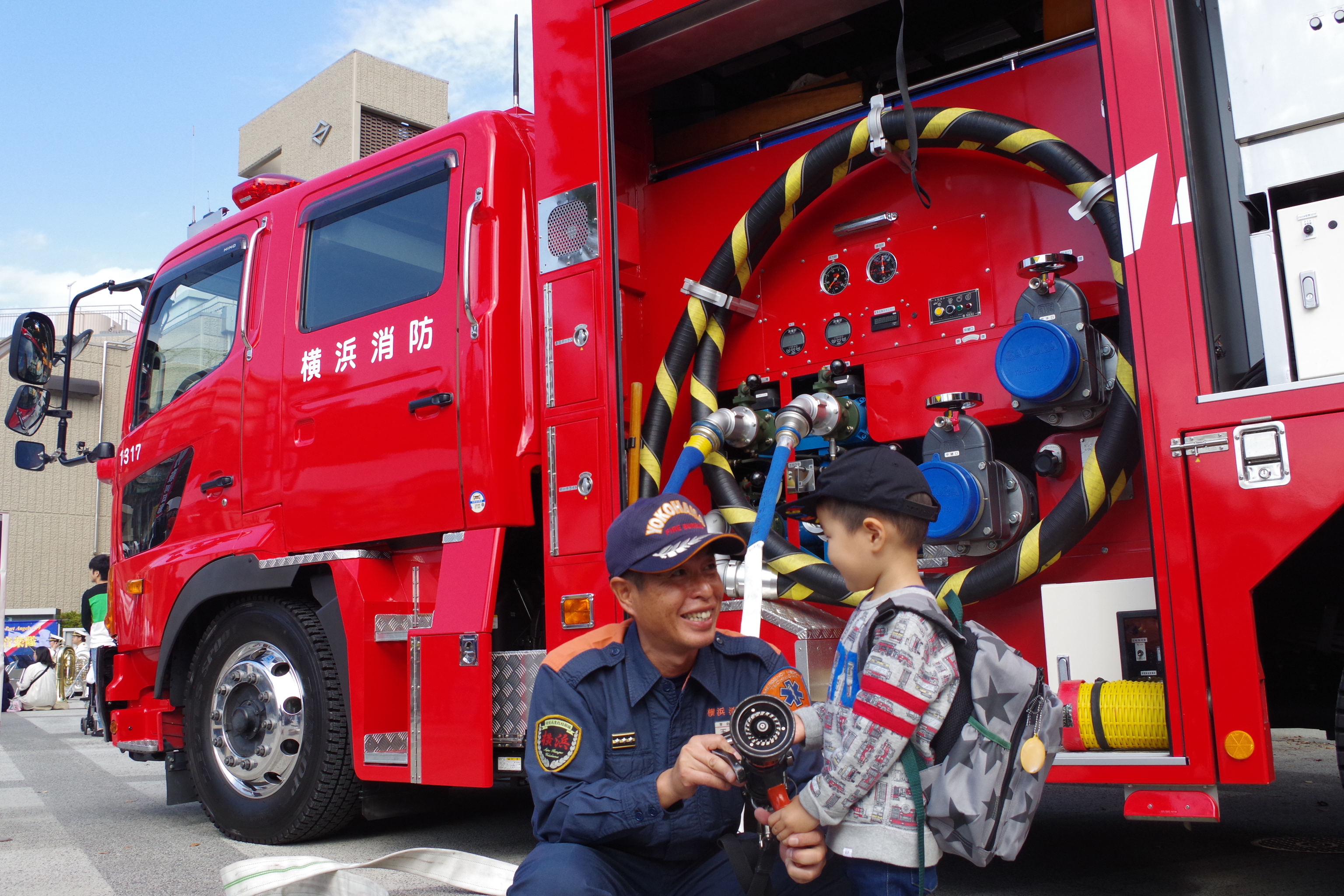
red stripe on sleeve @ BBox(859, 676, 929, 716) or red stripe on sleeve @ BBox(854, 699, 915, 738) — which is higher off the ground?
red stripe on sleeve @ BBox(859, 676, 929, 716)

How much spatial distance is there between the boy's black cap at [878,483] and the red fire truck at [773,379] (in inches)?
34.9

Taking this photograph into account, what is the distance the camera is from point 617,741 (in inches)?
88.1

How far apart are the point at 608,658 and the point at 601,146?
2.35m

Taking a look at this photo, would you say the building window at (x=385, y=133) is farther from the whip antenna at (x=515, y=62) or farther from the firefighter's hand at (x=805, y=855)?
the firefighter's hand at (x=805, y=855)

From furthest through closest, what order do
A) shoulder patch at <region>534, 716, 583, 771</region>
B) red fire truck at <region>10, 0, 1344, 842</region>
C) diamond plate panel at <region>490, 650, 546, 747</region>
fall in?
diamond plate panel at <region>490, 650, 546, 747</region>
red fire truck at <region>10, 0, 1344, 842</region>
shoulder patch at <region>534, 716, 583, 771</region>

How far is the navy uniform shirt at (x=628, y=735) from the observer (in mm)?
2111

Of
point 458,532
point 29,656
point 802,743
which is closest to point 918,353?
point 458,532

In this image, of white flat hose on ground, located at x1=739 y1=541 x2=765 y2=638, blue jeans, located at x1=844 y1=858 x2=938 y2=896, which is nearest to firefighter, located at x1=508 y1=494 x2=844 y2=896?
blue jeans, located at x1=844 y1=858 x2=938 y2=896

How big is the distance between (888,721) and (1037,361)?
5.83 ft

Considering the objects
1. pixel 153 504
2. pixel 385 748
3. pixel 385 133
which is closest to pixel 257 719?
pixel 385 748

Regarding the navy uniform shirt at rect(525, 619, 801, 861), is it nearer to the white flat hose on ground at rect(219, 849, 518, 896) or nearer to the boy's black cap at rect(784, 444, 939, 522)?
Answer: the boy's black cap at rect(784, 444, 939, 522)

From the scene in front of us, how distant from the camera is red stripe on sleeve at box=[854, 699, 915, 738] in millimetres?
1856

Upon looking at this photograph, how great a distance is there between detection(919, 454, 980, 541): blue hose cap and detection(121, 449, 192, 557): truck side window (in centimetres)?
364

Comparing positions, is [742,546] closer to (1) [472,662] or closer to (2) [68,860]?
(1) [472,662]
